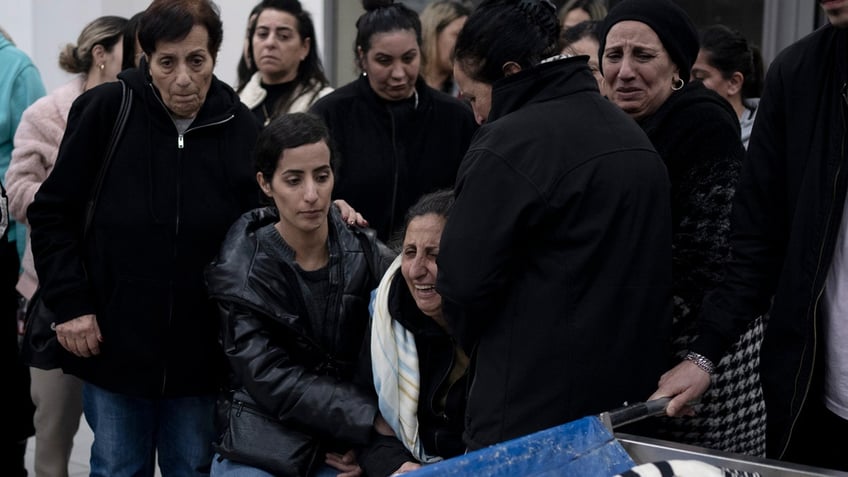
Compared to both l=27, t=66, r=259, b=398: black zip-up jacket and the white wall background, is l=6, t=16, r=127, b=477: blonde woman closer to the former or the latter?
l=27, t=66, r=259, b=398: black zip-up jacket

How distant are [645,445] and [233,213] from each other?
1.82 m

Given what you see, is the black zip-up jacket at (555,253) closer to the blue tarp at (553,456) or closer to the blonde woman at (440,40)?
the blue tarp at (553,456)

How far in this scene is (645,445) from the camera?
92.3 inches

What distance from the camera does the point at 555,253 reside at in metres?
2.51

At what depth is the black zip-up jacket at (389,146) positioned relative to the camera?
4305mm

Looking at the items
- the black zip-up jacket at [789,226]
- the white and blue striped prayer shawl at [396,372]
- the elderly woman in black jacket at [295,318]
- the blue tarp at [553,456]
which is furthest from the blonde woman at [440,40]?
the blue tarp at [553,456]

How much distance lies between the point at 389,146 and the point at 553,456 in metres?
2.28

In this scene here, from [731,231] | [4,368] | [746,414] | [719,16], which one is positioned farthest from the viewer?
[719,16]

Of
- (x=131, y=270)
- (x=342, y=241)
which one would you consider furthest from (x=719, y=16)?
(x=131, y=270)

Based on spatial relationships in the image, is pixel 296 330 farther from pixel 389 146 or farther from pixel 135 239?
pixel 389 146

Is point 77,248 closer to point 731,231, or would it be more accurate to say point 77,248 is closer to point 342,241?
point 342,241

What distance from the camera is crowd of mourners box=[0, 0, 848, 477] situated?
99.7 inches

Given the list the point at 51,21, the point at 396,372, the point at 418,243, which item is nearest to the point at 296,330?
the point at 396,372

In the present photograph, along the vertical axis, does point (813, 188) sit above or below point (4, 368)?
above
